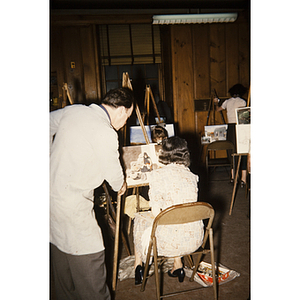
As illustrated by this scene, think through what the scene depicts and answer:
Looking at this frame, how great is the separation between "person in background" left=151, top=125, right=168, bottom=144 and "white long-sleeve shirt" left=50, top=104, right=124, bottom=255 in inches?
55.4

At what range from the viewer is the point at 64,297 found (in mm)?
1729

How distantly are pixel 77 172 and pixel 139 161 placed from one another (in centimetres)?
95

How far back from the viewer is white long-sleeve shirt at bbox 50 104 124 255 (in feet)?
5.05

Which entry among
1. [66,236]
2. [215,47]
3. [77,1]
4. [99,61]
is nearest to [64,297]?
[66,236]

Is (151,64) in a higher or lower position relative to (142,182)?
higher

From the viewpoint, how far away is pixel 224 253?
2629 millimetres

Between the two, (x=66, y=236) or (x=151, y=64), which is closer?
(x=66, y=236)

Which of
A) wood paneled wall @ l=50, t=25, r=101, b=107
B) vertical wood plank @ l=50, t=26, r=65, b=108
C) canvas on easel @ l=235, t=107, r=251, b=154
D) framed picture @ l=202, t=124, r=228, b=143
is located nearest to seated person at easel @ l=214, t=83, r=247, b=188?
framed picture @ l=202, t=124, r=228, b=143

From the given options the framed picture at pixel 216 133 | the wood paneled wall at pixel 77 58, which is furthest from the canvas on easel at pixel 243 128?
the wood paneled wall at pixel 77 58

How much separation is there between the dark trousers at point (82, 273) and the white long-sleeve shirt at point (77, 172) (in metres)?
0.06

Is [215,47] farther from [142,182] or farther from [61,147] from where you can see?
[61,147]

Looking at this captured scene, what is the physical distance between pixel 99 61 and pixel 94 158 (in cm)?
459
